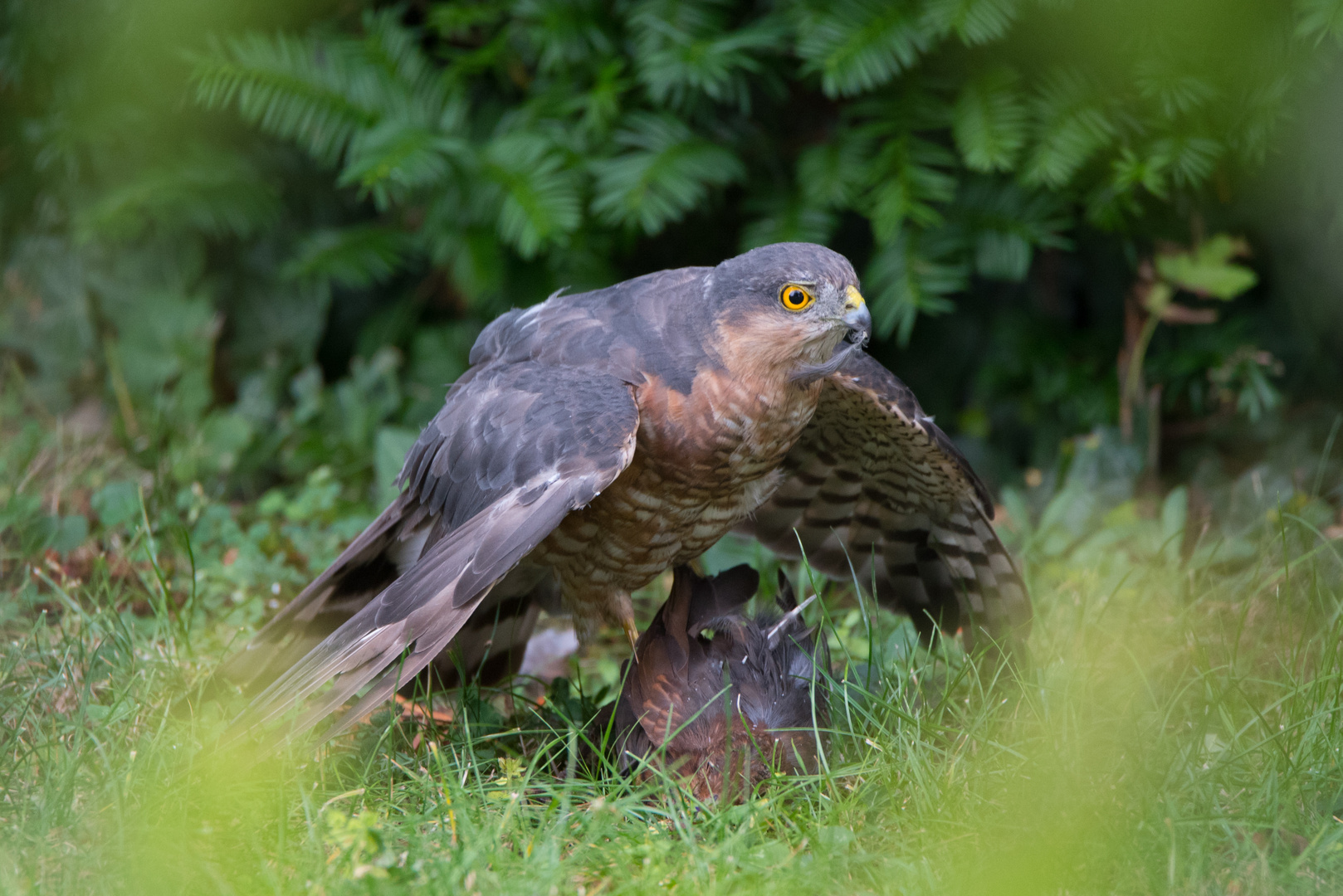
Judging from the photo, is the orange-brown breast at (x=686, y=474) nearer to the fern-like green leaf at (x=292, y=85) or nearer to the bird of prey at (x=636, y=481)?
the bird of prey at (x=636, y=481)

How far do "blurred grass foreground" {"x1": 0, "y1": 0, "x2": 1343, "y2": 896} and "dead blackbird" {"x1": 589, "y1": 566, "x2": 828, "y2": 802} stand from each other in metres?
0.12

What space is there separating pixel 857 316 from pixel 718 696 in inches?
42.6

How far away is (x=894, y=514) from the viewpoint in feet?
12.7

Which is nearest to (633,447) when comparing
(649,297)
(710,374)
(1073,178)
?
(710,374)

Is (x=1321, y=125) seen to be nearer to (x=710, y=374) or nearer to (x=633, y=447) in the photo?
(x=710, y=374)

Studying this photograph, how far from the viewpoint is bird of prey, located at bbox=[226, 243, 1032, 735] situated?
2818mm

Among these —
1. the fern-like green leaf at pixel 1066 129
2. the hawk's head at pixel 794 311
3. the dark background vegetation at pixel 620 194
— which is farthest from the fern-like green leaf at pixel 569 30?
the hawk's head at pixel 794 311

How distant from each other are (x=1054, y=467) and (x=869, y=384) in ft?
6.89

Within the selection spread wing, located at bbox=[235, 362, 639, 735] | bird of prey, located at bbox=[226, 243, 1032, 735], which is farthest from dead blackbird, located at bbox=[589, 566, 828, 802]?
spread wing, located at bbox=[235, 362, 639, 735]

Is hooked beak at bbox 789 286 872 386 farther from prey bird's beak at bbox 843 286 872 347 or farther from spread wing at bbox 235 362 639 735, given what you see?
spread wing at bbox 235 362 639 735

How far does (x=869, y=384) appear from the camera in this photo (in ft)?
10.9

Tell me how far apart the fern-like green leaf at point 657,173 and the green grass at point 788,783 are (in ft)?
5.92

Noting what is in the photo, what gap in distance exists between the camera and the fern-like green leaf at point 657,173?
14.3 ft

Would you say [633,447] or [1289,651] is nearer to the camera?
[633,447]
